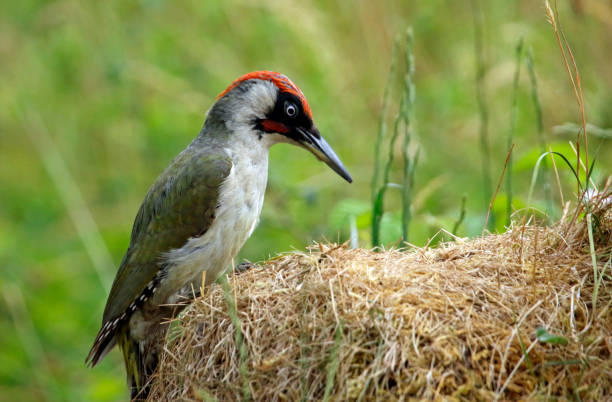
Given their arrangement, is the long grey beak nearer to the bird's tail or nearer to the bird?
the bird

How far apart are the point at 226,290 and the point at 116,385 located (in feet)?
10.1

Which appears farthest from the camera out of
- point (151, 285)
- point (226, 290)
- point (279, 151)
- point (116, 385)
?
point (279, 151)

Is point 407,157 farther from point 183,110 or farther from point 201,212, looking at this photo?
point 183,110

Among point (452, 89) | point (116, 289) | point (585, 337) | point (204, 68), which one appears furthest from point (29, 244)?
point (585, 337)

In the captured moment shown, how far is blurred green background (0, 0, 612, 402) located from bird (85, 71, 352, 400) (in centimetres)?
115

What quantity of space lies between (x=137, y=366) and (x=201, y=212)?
0.86 m

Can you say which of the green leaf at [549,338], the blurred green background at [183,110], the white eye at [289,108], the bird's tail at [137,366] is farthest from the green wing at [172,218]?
the green leaf at [549,338]

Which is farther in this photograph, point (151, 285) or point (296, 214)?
point (296, 214)

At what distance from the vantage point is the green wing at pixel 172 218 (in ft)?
12.8

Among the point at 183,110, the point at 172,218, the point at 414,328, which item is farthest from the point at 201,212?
the point at 183,110

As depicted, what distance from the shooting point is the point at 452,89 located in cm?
664

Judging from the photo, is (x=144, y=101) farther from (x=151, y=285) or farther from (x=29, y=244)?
(x=151, y=285)

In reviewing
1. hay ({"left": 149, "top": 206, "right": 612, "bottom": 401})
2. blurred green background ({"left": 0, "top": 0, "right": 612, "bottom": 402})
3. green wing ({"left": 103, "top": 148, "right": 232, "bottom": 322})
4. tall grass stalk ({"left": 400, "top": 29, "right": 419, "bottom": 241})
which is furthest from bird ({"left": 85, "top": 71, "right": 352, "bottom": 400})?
blurred green background ({"left": 0, "top": 0, "right": 612, "bottom": 402})

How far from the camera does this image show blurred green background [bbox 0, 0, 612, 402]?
6.11m
